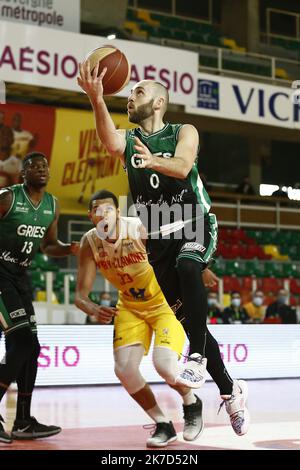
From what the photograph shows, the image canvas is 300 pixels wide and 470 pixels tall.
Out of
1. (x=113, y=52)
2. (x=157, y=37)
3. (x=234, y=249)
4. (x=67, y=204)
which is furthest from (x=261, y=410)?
(x=157, y=37)

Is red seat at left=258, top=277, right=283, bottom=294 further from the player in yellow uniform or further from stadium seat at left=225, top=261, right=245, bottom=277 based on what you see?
the player in yellow uniform

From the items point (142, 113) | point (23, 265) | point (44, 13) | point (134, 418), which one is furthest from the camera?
point (44, 13)

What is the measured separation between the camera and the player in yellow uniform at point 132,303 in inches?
222

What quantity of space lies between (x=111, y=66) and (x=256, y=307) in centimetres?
1248

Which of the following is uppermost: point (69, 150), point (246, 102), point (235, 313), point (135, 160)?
point (246, 102)

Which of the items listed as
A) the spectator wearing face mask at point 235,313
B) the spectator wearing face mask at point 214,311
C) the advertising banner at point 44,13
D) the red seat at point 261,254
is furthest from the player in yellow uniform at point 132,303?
the red seat at point 261,254

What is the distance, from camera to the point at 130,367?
5.65m

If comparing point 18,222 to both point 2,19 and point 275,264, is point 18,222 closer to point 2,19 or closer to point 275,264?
point 2,19

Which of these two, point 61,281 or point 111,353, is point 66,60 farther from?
point 111,353

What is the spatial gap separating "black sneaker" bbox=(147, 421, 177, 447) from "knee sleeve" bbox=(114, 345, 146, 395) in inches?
12.3

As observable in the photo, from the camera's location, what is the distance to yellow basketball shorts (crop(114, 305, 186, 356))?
5.69 metres

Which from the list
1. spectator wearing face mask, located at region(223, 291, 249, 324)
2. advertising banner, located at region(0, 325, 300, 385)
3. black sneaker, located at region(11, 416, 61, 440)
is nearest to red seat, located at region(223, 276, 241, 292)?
spectator wearing face mask, located at region(223, 291, 249, 324)

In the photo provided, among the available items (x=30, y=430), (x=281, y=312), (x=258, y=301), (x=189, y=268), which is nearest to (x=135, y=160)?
(x=189, y=268)

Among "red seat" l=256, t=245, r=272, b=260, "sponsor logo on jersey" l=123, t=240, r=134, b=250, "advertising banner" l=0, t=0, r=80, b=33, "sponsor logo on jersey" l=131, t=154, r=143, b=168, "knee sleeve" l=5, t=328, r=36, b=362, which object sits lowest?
"knee sleeve" l=5, t=328, r=36, b=362
